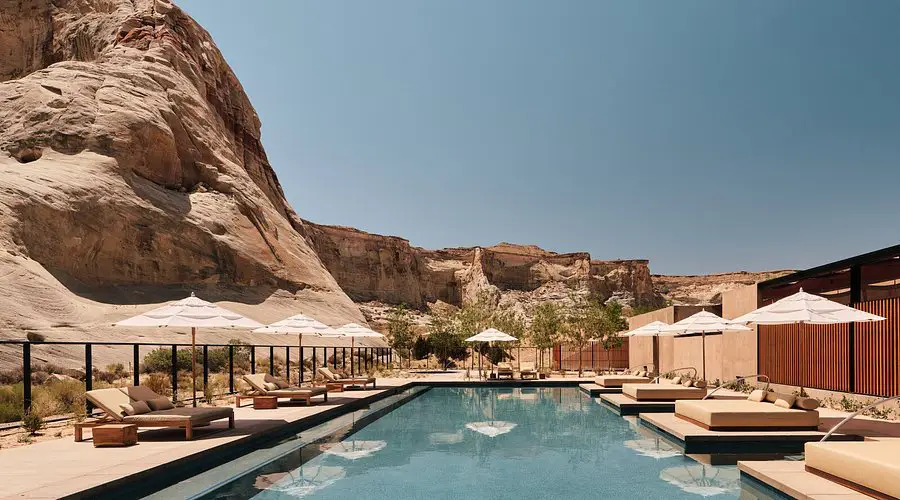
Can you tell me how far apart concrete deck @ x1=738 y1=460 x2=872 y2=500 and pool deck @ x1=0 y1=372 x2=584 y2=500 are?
6.21 meters

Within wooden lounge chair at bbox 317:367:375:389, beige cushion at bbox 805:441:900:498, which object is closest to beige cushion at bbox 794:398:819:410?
beige cushion at bbox 805:441:900:498

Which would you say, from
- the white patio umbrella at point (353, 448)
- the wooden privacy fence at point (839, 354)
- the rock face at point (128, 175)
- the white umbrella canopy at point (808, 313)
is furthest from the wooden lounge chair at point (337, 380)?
the rock face at point (128, 175)

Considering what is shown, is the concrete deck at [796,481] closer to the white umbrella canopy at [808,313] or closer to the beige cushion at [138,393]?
the white umbrella canopy at [808,313]

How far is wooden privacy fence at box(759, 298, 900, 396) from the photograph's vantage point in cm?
1138

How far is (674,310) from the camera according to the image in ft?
77.0

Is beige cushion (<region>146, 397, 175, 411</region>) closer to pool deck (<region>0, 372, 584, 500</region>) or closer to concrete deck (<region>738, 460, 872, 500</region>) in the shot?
pool deck (<region>0, 372, 584, 500</region>)

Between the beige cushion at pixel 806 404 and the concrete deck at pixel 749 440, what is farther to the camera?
the beige cushion at pixel 806 404

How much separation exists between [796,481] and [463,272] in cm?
7360

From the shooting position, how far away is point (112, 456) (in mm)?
7375

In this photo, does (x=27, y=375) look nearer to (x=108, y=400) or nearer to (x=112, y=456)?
(x=108, y=400)

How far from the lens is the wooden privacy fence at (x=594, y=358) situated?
107 ft

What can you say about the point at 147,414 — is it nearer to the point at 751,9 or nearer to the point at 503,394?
the point at 503,394

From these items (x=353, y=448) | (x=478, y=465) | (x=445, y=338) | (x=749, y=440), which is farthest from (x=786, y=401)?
(x=445, y=338)

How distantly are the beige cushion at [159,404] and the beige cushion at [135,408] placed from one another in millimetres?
101
